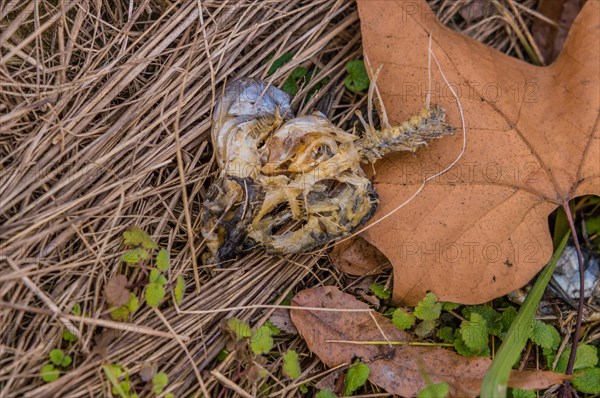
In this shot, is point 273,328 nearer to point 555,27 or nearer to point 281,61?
point 281,61

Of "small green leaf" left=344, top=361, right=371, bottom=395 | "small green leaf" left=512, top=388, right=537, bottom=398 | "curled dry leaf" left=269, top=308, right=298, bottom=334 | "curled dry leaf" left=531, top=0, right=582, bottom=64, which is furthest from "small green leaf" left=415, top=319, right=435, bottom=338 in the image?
"curled dry leaf" left=531, top=0, right=582, bottom=64

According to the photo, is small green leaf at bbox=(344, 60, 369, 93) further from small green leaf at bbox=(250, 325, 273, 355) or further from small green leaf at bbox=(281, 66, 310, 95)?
small green leaf at bbox=(250, 325, 273, 355)

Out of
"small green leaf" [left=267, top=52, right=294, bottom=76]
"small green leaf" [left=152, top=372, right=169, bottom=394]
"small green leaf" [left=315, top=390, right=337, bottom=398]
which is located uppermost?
"small green leaf" [left=267, top=52, right=294, bottom=76]

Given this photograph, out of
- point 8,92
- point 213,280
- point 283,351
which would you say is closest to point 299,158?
point 213,280

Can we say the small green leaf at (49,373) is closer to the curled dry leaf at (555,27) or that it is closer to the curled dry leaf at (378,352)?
the curled dry leaf at (378,352)

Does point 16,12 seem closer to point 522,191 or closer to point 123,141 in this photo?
point 123,141

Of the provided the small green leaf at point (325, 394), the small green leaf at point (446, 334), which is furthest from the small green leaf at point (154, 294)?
the small green leaf at point (446, 334)

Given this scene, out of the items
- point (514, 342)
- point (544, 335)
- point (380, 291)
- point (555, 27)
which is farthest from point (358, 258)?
point (555, 27)
